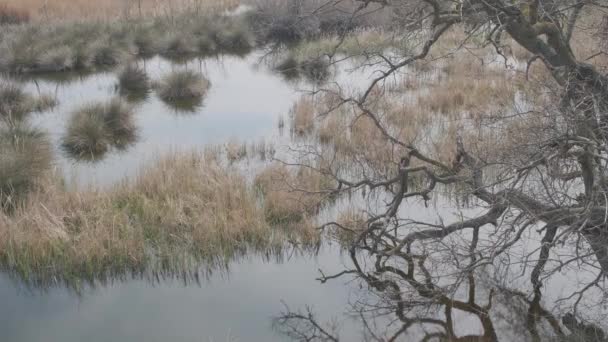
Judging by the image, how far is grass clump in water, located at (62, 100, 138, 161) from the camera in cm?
909

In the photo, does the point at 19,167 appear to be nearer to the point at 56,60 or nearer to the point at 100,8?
the point at 56,60

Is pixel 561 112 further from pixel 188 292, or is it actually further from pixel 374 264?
pixel 188 292

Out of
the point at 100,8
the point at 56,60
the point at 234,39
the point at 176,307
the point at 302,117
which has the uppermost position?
the point at 100,8

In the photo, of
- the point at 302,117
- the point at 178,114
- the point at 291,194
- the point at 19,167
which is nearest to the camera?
the point at 291,194

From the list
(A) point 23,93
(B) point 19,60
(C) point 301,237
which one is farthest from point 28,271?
(B) point 19,60

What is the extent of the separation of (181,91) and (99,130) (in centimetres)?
308

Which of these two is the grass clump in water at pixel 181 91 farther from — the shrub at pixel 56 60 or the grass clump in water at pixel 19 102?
the shrub at pixel 56 60

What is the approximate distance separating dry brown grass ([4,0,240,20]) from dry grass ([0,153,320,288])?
503 inches

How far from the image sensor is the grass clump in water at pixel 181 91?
39.8 ft

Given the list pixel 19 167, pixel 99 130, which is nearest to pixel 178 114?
pixel 99 130

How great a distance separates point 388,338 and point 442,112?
6.32 m

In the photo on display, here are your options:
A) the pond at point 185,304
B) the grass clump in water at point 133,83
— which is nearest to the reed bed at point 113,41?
the grass clump in water at point 133,83

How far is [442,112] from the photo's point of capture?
10.6 meters

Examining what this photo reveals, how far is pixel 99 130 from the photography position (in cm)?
933
